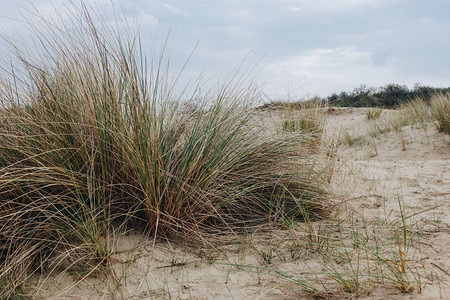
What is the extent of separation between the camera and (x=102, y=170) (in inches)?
80.9

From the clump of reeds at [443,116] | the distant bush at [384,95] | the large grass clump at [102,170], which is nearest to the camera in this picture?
the large grass clump at [102,170]

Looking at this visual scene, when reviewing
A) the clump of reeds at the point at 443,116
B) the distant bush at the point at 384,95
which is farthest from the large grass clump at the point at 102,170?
the distant bush at the point at 384,95

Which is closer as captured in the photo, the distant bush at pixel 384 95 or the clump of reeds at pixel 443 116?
the clump of reeds at pixel 443 116

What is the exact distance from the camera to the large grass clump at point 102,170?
1.85m

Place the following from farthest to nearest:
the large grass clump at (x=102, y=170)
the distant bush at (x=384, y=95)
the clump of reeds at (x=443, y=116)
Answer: the distant bush at (x=384, y=95)
the clump of reeds at (x=443, y=116)
the large grass clump at (x=102, y=170)

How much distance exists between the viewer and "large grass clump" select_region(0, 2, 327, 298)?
185 centimetres

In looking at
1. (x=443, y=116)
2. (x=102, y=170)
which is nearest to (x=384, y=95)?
(x=443, y=116)

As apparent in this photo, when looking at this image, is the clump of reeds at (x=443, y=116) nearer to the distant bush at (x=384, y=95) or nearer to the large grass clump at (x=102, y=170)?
the large grass clump at (x=102, y=170)

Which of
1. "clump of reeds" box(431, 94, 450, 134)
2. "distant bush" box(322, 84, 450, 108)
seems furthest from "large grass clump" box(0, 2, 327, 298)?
"distant bush" box(322, 84, 450, 108)

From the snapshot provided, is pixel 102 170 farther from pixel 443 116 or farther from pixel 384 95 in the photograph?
pixel 384 95

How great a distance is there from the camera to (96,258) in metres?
1.80

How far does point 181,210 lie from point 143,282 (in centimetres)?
55

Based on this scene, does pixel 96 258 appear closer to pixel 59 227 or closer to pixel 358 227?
pixel 59 227

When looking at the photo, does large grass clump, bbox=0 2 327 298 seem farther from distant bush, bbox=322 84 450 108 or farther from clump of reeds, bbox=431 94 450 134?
distant bush, bbox=322 84 450 108
